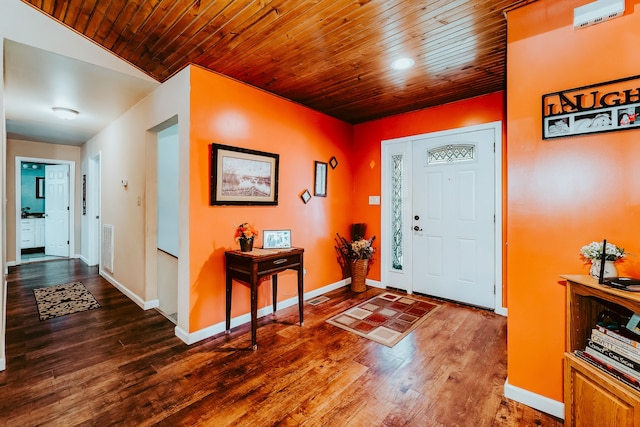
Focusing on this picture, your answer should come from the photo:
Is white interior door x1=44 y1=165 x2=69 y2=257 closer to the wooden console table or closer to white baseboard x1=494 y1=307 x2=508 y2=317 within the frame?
the wooden console table

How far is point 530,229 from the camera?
1755mm

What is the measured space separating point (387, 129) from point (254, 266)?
9.34ft

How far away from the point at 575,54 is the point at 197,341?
3448 mm

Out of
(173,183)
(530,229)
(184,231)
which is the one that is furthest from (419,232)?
(173,183)

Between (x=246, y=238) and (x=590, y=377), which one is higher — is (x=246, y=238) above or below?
above

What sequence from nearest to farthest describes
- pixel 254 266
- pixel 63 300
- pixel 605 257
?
1. pixel 605 257
2. pixel 254 266
3. pixel 63 300

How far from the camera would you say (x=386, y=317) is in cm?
312

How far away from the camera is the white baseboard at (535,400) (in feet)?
5.45

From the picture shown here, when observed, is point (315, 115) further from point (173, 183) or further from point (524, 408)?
point (524, 408)

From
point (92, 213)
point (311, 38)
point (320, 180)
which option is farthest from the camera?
point (92, 213)

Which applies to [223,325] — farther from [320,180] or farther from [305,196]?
[320,180]

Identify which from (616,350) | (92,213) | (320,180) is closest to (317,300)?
(320,180)

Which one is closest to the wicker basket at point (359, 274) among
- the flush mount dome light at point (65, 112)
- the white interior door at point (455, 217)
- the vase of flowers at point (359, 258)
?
the vase of flowers at point (359, 258)

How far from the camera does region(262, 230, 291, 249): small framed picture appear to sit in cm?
308
